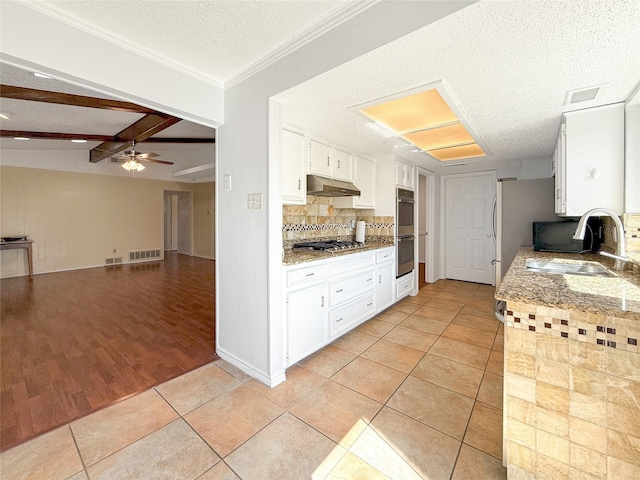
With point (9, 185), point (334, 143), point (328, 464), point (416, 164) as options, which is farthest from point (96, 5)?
point (9, 185)

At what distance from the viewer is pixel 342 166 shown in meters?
3.40

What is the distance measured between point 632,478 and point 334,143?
3.13 metres

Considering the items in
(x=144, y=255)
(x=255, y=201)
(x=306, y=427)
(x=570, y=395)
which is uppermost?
(x=255, y=201)

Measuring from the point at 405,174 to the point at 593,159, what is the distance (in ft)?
7.46

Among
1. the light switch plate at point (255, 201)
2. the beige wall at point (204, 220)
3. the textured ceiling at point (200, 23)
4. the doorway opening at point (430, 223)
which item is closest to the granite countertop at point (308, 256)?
the light switch plate at point (255, 201)

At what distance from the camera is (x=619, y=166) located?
6.70 feet

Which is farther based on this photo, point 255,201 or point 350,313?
point 350,313

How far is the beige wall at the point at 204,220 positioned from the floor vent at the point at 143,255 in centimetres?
116

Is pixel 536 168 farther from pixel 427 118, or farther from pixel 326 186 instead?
pixel 326 186

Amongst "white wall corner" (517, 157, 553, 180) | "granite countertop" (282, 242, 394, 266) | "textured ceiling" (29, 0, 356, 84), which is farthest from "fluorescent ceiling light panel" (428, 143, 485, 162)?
"textured ceiling" (29, 0, 356, 84)

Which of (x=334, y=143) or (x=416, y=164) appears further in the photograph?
(x=416, y=164)

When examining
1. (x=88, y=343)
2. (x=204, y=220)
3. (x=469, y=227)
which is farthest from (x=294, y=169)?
(x=204, y=220)

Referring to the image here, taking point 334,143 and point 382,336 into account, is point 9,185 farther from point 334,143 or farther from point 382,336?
point 382,336

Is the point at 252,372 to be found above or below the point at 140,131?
below
